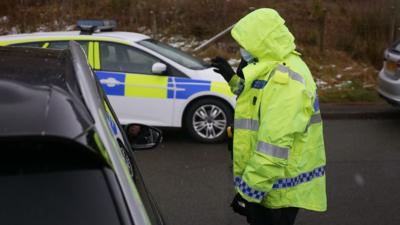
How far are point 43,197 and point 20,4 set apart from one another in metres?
13.5

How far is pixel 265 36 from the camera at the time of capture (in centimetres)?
305

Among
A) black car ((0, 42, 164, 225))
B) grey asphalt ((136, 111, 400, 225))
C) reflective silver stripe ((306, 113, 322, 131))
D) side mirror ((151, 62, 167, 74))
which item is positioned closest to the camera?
black car ((0, 42, 164, 225))

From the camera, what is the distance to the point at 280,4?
14.2 m

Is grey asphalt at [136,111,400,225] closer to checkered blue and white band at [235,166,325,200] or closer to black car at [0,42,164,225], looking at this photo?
checkered blue and white band at [235,166,325,200]

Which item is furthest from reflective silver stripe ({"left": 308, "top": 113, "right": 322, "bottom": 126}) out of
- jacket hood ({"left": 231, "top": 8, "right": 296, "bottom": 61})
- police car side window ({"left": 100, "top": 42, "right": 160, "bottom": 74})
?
police car side window ({"left": 100, "top": 42, "right": 160, "bottom": 74})

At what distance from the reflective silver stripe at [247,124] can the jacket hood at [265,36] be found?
330 millimetres

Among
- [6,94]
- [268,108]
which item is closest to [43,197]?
[6,94]

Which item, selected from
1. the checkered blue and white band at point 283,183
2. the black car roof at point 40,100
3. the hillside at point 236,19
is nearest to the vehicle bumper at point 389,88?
the hillside at point 236,19

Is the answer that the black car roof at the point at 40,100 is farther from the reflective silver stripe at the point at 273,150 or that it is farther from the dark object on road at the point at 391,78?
the dark object on road at the point at 391,78

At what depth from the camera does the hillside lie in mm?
12625

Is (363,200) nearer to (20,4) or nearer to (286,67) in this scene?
(286,67)

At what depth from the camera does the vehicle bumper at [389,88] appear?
842cm

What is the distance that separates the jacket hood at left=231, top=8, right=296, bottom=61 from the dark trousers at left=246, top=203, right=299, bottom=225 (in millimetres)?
779

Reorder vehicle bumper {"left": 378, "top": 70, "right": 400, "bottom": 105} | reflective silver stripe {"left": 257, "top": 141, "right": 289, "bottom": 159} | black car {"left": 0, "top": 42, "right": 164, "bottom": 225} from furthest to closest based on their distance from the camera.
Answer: vehicle bumper {"left": 378, "top": 70, "right": 400, "bottom": 105}, reflective silver stripe {"left": 257, "top": 141, "right": 289, "bottom": 159}, black car {"left": 0, "top": 42, "right": 164, "bottom": 225}
